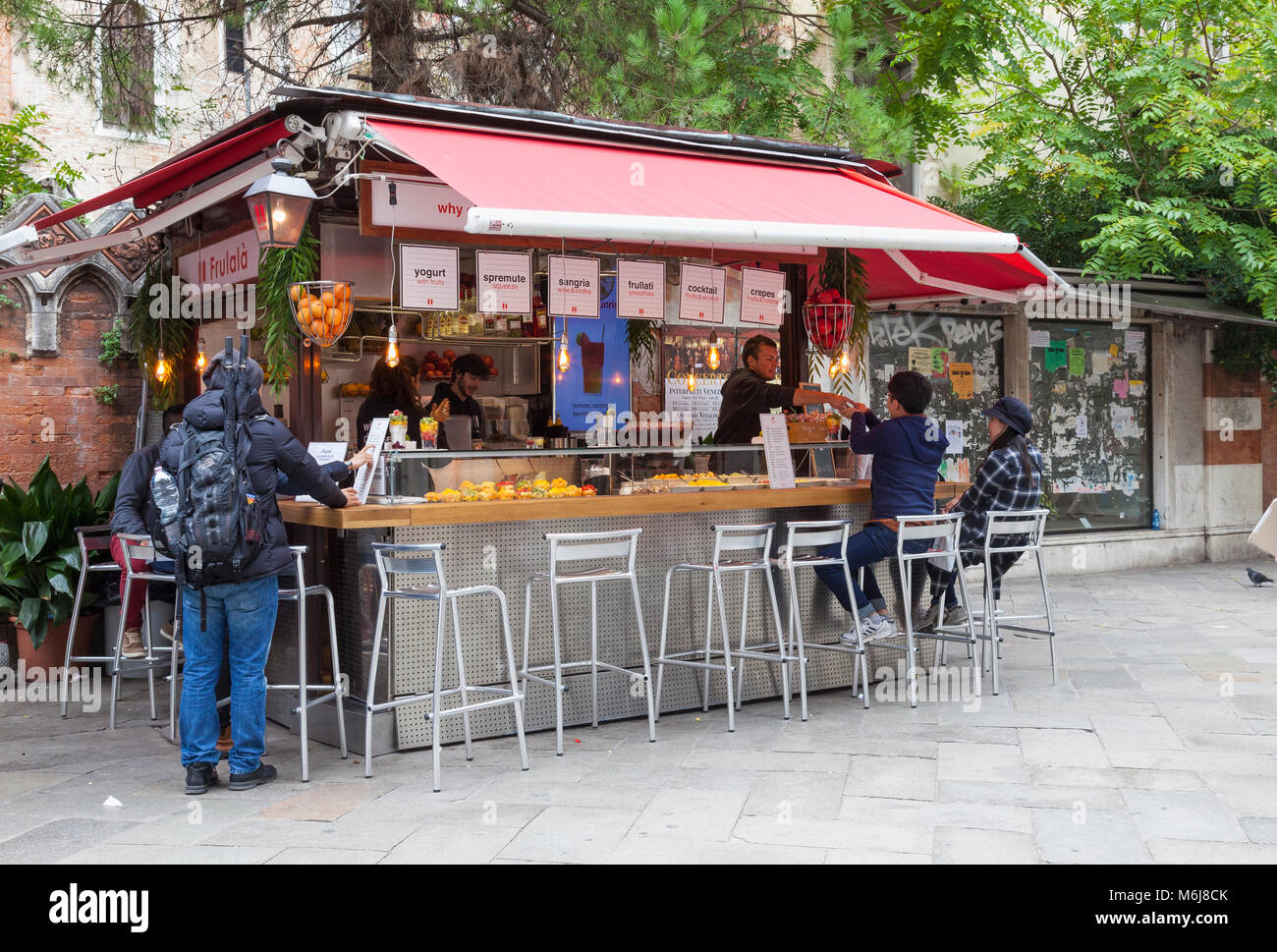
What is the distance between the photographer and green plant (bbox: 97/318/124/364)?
8.41m

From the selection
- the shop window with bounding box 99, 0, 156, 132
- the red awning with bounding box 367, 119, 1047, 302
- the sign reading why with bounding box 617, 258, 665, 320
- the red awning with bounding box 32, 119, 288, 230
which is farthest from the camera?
the shop window with bounding box 99, 0, 156, 132

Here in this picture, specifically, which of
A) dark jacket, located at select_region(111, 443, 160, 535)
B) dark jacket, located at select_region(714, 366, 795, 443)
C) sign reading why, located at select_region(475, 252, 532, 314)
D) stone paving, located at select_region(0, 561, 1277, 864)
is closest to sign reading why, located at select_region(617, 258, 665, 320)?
sign reading why, located at select_region(475, 252, 532, 314)

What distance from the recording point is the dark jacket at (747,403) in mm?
7711

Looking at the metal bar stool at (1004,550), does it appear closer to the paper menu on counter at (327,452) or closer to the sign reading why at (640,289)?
the sign reading why at (640,289)

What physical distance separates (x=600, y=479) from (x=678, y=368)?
4162 mm

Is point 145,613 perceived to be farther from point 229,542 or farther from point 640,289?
point 640,289

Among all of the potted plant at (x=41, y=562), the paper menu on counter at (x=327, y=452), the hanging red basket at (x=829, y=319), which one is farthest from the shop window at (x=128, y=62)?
the hanging red basket at (x=829, y=319)

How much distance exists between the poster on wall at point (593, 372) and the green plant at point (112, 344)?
342 cm

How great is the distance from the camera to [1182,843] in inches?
156

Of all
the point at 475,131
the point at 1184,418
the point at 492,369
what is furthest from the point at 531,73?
the point at 1184,418

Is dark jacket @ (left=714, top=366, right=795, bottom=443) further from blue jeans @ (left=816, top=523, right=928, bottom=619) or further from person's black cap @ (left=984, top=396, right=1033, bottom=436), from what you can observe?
blue jeans @ (left=816, top=523, right=928, bottom=619)

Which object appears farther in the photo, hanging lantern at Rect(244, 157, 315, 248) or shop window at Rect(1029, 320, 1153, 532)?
shop window at Rect(1029, 320, 1153, 532)

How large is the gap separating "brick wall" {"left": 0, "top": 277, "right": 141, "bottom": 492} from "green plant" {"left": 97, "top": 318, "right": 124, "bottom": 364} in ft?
0.12
